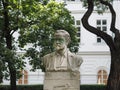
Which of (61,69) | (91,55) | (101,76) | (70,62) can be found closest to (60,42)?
(70,62)

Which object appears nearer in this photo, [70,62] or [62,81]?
[62,81]

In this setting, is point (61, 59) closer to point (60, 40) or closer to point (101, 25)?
point (60, 40)

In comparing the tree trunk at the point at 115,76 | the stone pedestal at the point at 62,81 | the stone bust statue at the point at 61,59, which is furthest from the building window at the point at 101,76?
the stone pedestal at the point at 62,81

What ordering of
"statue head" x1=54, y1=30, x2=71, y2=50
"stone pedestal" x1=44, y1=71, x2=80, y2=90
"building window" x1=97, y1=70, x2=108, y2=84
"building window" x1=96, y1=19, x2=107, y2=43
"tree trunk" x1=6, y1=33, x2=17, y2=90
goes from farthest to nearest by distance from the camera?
"building window" x1=96, y1=19, x2=107, y2=43 < "building window" x1=97, y1=70, x2=108, y2=84 < "tree trunk" x1=6, y1=33, x2=17, y2=90 < "statue head" x1=54, y1=30, x2=71, y2=50 < "stone pedestal" x1=44, y1=71, x2=80, y2=90

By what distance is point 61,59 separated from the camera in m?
10.0

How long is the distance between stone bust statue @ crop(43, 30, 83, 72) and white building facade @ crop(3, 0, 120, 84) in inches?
1264

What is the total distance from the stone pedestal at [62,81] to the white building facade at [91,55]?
106 feet

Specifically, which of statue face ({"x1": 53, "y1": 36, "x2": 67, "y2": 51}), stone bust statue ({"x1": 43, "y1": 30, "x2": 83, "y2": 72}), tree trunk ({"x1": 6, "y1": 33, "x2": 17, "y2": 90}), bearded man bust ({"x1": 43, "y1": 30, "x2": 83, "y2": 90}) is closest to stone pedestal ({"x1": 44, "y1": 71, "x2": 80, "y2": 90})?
bearded man bust ({"x1": 43, "y1": 30, "x2": 83, "y2": 90})

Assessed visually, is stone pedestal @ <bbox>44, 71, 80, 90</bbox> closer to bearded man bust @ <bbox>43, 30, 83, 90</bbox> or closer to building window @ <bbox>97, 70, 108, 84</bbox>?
bearded man bust @ <bbox>43, 30, 83, 90</bbox>

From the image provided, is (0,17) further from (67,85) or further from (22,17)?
(67,85)

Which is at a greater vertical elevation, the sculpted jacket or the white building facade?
the sculpted jacket

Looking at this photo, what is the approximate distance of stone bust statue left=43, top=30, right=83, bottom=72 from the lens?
993cm

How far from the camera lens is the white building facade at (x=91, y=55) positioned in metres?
42.4

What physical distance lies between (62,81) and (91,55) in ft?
109
